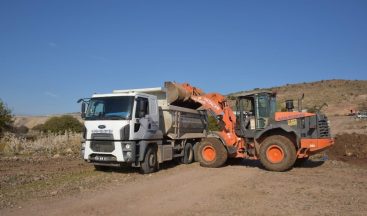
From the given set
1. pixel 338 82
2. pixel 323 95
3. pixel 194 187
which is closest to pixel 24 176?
pixel 194 187

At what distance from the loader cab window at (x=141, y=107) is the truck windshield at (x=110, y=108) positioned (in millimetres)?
242

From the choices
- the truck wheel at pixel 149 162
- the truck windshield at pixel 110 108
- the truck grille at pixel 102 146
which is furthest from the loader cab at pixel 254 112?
the truck grille at pixel 102 146

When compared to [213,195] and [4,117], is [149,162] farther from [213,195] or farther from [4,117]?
[4,117]

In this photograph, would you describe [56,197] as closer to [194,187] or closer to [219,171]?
[194,187]

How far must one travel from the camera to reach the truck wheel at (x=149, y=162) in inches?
551

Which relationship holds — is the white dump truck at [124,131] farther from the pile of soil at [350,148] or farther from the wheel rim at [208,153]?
the pile of soil at [350,148]

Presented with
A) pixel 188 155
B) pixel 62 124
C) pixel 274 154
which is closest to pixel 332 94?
pixel 62 124

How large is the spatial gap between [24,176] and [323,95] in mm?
74972

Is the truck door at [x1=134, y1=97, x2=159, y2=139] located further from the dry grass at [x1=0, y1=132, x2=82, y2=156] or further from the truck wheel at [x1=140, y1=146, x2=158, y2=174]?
the dry grass at [x1=0, y1=132, x2=82, y2=156]

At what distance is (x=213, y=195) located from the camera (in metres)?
10.2

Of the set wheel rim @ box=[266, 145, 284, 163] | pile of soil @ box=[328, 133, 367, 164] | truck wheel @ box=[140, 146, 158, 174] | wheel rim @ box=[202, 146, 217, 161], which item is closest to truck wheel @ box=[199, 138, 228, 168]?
wheel rim @ box=[202, 146, 217, 161]

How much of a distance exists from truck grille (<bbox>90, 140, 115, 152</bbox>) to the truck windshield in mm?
808

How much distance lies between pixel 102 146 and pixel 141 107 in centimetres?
185

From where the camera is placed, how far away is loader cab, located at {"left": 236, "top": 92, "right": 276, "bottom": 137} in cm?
1586
